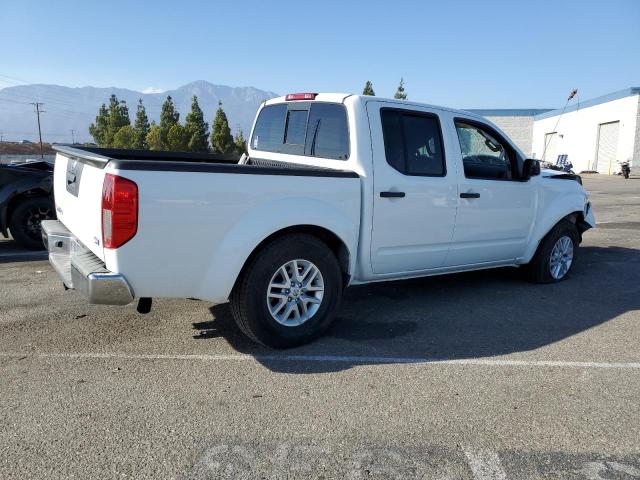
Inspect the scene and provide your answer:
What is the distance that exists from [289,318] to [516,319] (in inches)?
87.1

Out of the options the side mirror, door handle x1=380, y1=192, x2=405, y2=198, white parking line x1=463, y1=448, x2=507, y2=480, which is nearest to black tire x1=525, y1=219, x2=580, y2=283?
the side mirror

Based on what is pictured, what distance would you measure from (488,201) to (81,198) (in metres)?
3.65

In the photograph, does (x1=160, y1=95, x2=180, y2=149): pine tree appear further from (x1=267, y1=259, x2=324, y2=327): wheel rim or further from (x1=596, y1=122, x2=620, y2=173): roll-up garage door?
(x1=267, y1=259, x2=324, y2=327): wheel rim

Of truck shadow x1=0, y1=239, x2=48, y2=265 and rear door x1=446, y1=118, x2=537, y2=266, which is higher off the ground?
rear door x1=446, y1=118, x2=537, y2=266

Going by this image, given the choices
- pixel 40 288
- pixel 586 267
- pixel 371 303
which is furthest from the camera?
pixel 586 267

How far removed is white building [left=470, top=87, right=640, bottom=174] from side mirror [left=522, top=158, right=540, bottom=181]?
27.7 metres

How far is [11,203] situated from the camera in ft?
25.1

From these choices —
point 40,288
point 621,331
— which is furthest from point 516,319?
point 40,288

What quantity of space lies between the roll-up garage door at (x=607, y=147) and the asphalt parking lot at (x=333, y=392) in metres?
42.3

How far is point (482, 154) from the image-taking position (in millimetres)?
5281

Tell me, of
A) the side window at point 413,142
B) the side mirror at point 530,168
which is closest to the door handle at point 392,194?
the side window at point 413,142

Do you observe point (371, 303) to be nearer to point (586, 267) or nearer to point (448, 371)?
point (448, 371)

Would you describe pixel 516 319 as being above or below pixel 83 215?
below

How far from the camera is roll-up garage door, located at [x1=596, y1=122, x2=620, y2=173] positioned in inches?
1644
